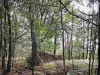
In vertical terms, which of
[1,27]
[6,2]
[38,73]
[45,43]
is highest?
[6,2]

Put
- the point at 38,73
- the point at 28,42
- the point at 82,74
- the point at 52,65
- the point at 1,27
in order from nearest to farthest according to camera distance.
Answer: the point at 1,27
the point at 82,74
the point at 38,73
the point at 28,42
the point at 52,65

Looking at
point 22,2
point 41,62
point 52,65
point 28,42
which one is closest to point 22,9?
point 22,2

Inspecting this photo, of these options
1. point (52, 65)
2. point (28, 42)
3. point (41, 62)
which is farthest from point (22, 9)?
point (41, 62)

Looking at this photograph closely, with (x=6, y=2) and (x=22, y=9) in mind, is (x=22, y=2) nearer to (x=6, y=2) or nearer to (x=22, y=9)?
(x=22, y=9)

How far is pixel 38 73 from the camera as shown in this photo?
16.3m

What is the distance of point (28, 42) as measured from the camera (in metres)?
17.9

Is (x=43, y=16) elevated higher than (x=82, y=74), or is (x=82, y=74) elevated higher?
(x=43, y=16)

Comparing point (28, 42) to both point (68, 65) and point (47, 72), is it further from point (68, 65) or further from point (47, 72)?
point (68, 65)

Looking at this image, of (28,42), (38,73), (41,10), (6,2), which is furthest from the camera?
(41,10)

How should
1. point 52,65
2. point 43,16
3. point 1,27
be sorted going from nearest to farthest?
1. point 1,27
2. point 52,65
3. point 43,16

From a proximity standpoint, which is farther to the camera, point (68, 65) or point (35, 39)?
point (68, 65)

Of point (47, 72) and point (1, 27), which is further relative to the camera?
point (47, 72)

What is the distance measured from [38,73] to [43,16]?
8.25 meters

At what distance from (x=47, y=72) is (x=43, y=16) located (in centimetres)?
798
